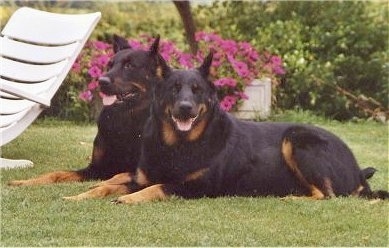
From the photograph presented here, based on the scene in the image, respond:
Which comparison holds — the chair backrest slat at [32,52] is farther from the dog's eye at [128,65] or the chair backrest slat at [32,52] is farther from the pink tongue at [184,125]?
the pink tongue at [184,125]

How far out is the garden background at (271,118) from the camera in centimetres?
523

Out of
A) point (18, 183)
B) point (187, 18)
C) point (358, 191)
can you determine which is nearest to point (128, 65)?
point (18, 183)

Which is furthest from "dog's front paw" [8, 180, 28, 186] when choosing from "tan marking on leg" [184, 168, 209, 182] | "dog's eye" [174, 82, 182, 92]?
"dog's eye" [174, 82, 182, 92]

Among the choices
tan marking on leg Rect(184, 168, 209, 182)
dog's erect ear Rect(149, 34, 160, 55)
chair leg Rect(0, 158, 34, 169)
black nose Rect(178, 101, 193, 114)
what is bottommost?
chair leg Rect(0, 158, 34, 169)

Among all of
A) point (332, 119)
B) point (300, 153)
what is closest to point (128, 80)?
point (300, 153)

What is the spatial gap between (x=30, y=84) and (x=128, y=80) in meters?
2.43

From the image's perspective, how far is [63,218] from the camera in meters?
5.48

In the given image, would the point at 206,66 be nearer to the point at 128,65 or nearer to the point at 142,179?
the point at 128,65

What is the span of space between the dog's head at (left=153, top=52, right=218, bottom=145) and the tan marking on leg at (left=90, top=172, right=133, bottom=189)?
0.59 meters

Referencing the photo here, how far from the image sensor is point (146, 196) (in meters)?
5.98

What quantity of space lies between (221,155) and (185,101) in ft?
1.92

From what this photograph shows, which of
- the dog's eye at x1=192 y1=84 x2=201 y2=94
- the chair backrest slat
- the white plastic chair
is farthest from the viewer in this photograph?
the chair backrest slat

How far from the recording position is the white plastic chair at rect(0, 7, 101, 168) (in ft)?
26.0

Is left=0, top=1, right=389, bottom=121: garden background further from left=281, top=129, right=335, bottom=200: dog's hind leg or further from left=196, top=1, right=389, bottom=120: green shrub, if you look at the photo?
left=281, top=129, right=335, bottom=200: dog's hind leg
